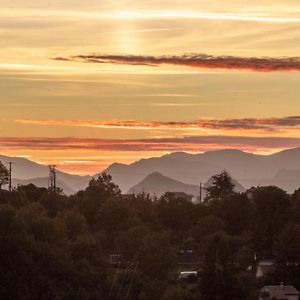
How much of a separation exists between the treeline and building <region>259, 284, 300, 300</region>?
0.73 metres

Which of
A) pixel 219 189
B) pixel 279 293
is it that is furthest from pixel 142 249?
pixel 219 189

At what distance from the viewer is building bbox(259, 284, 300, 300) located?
53.5 metres

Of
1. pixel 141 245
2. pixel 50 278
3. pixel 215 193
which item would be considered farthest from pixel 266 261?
pixel 215 193

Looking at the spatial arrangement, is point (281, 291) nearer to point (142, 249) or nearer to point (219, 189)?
point (142, 249)

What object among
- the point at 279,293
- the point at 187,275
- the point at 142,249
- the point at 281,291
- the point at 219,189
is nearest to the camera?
the point at 279,293

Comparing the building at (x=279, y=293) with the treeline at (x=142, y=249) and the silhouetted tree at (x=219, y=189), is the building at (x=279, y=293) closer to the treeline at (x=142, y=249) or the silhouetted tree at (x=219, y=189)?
the treeline at (x=142, y=249)

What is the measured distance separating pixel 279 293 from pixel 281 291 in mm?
529

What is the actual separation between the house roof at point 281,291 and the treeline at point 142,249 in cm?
91

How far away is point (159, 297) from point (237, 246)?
1318 cm

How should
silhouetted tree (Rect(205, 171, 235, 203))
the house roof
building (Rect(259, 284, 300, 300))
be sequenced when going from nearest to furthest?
building (Rect(259, 284, 300, 300))
the house roof
silhouetted tree (Rect(205, 171, 235, 203))

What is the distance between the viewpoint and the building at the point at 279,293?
175ft

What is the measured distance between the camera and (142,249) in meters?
59.3

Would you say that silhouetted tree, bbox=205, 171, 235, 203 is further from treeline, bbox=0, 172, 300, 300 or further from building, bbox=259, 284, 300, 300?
building, bbox=259, 284, 300, 300

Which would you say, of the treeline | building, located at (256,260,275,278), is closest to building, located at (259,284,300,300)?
the treeline
